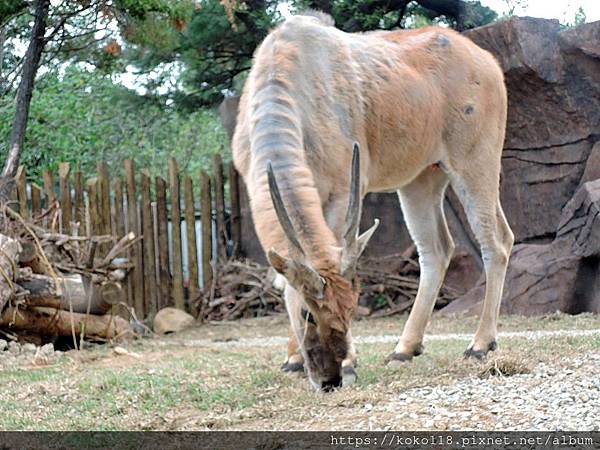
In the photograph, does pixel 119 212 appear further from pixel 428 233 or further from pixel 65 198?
pixel 428 233

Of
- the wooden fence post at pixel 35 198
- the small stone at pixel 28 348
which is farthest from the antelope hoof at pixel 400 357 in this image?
the wooden fence post at pixel 35 198

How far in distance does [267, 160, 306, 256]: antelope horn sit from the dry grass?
2.55 ft

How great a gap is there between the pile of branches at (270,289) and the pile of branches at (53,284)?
2.68 metres

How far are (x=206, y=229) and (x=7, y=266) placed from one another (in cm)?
437

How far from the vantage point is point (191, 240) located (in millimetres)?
11922

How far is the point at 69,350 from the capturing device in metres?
8.38

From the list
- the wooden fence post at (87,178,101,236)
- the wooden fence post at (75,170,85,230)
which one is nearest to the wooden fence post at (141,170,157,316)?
the wooden fence post at (87,178,101,236)

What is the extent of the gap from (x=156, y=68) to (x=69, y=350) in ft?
20.6

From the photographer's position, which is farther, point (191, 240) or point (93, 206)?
point (191, 240)

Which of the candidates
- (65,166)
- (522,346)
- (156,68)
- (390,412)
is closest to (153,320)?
(65,166)

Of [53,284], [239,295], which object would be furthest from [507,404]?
[239,295]

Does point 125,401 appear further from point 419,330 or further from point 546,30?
point 546,30

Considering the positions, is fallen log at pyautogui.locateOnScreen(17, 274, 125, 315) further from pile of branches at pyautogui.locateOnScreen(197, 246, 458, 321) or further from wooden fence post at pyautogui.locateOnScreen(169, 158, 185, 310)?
pile of branches at pyautogui.locateOnScreen(197, 246, 458, 321)

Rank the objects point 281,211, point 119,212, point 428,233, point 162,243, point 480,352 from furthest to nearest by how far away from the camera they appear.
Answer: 1. point 162,243
2. point 119,212
3. point 428,233
4. point 480,352
5. point 281,211
